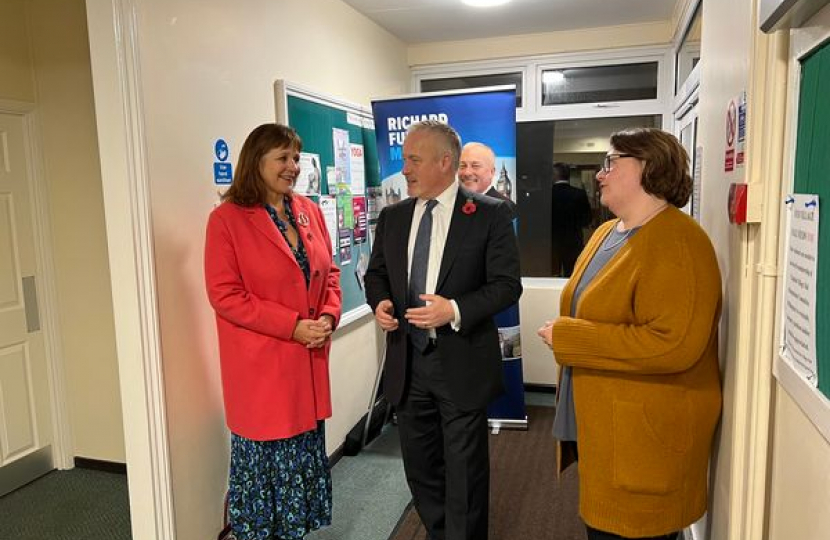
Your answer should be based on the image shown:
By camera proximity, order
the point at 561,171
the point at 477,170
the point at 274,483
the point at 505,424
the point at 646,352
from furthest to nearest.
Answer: the point at 561,171
the point at 505,424
the point at 477,170
the point at 274,483
the point at 646,352

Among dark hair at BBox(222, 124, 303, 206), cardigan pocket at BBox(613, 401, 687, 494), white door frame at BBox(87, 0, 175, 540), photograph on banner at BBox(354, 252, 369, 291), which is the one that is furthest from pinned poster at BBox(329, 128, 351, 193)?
cardigan pocket at BBox(613, 401, 687, 494)

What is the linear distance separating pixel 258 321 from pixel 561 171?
3.02m

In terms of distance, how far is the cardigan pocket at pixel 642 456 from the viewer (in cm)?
150

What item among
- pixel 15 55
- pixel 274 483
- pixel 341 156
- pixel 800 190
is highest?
pixel 15 55

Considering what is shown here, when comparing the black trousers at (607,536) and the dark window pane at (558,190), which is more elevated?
the dark window pane at (558,190)

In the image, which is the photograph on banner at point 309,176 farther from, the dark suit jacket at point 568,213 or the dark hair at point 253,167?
the dark suit jacket at point 568,213

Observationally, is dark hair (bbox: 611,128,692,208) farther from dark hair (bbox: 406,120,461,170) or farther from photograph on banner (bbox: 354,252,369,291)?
photograph on banner (bbox: 354,252,369,291)

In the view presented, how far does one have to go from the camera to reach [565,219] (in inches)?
174

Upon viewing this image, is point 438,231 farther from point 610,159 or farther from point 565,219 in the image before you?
point 565,219

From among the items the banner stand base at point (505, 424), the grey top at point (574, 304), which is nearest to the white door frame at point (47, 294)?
the banner stand base at point (505, 424)

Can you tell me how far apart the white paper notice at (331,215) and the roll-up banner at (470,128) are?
481 mm

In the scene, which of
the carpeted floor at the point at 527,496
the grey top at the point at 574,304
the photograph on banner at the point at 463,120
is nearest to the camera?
the grey top at the point at 574,304

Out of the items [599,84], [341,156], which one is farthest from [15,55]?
[599,84]

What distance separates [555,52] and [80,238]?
3.28m
